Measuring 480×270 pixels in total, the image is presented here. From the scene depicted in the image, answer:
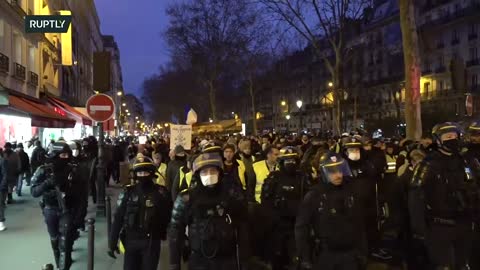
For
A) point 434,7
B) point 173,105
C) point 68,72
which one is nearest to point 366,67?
point 434,7

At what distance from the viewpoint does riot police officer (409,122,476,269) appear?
572cm

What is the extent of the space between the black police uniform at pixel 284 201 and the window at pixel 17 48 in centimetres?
1910

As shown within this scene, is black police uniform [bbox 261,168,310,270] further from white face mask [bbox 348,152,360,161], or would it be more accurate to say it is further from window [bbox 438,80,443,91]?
window [bbox 438,80,443,91]

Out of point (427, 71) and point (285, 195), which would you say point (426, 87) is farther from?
point (285, 195)

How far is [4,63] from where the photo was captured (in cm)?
2073

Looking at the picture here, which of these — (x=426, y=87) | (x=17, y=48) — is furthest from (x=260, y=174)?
(x=426, y=87)

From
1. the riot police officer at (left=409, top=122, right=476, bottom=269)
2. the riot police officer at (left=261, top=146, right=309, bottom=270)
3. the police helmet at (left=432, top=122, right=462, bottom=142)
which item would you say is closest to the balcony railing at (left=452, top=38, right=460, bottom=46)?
the riot police officer at (left=261, top=146, right=309, bottom=270)

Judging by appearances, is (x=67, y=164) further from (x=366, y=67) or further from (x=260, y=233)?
(x=366, y=67)

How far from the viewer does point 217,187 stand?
4.81 m

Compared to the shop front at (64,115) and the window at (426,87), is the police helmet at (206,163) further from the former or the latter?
the window at (426,87)

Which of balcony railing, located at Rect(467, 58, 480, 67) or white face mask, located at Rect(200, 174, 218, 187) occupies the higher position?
balcony railing, located at Rect(467, 58, 480, 67)

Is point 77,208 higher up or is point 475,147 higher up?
point 475,147

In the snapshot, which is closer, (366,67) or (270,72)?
(270,72)

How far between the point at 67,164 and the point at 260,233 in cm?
277
